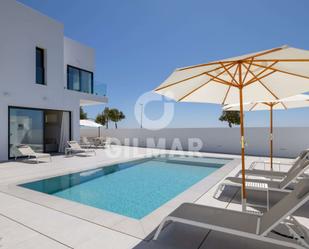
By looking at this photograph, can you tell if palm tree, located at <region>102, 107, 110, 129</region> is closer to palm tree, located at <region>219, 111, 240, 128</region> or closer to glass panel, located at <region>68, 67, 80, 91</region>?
palm tree, located at <region>219, 111, 240, 128</region>

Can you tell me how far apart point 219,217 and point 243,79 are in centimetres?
250

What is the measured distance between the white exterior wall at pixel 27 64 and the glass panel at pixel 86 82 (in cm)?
123

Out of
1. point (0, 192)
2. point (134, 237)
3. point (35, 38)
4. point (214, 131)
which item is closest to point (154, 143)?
point (214, 131)

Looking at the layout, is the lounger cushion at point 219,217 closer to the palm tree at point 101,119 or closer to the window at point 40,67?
the window at point 40,67

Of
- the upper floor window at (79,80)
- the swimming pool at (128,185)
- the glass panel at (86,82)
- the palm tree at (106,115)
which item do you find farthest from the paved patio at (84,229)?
the palm tree at (106,115)

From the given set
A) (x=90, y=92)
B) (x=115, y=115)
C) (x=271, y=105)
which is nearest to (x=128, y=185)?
(x=271, y=105)

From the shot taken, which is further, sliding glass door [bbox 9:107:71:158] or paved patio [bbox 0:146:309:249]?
sliding glass door [bbox 9:107:71:158]

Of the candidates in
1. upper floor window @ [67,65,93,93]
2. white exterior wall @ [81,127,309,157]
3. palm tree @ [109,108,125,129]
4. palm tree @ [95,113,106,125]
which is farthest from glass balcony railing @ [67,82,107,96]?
palm tree @ [95,113,106,125]

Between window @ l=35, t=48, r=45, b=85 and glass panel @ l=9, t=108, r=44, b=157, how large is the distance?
1.87 m

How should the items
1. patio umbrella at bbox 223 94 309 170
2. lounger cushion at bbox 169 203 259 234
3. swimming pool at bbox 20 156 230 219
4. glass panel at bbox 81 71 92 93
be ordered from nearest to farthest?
lounger cushion at bbox 169 203 259 234, swimming pool at bbox 20 156 230 219, patio umbrella at bbox 223 94 309 170, glass panel at bbox 81 71 92 93

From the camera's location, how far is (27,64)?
454 inches

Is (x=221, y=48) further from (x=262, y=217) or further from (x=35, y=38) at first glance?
(x=262, y=217)

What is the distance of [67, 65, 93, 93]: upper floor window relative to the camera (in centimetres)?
1507

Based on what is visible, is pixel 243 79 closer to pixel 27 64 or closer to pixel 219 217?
pixel 219 217
